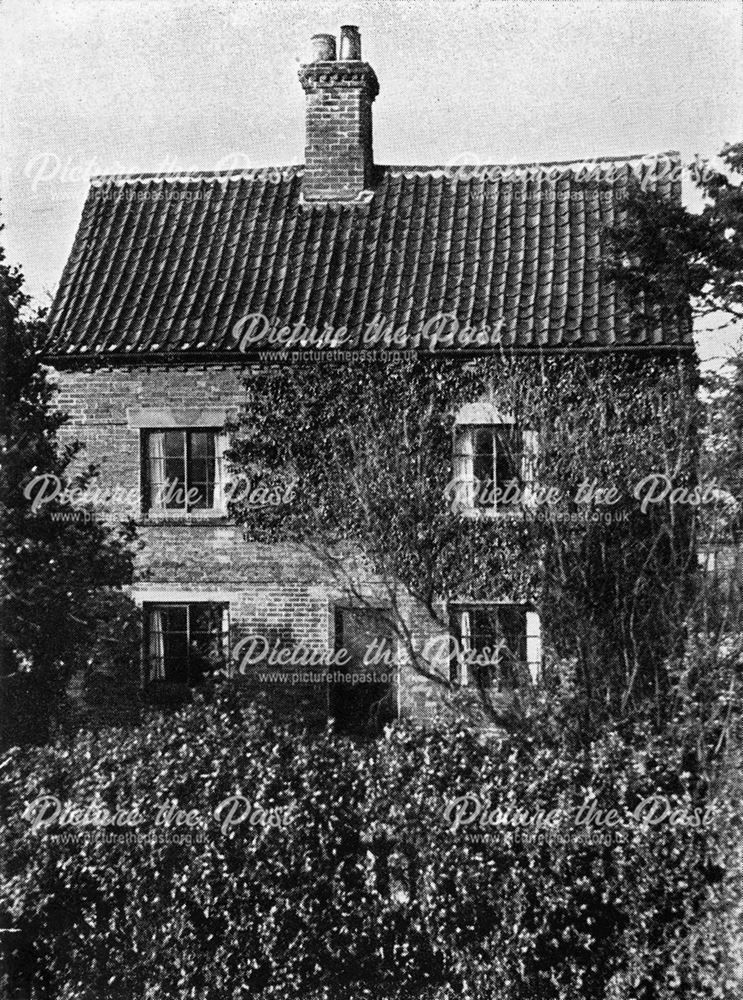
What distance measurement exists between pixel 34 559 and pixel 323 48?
987 centimetres

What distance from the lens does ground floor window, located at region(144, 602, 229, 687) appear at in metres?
15.3

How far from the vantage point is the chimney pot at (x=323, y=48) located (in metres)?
16.7

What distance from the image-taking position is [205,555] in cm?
1541

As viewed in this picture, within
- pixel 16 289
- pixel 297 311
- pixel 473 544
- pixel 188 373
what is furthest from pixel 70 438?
pixel 473 544

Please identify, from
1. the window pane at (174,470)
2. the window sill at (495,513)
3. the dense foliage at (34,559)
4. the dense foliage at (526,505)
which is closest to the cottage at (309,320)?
the window pane at (174,470)

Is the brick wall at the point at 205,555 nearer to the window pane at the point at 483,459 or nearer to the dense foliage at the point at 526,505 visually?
the dense foliage at the point at 526,505

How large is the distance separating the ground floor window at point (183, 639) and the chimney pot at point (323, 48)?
852 cm

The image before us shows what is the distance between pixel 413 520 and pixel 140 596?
4.60 m

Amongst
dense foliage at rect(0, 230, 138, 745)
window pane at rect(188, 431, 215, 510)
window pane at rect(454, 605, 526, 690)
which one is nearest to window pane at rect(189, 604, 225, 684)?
window pane at rect(188, 431, 215, 510)

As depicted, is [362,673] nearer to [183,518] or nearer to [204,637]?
[204,637]

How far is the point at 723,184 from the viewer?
39.3 ft

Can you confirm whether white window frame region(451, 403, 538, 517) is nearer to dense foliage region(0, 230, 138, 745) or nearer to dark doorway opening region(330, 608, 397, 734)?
dark doorway opening region(330, 608, 397, 734)

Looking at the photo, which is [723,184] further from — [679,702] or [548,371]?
[679,702]

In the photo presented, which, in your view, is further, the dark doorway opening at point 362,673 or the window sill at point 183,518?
the window sill at point 183,518
